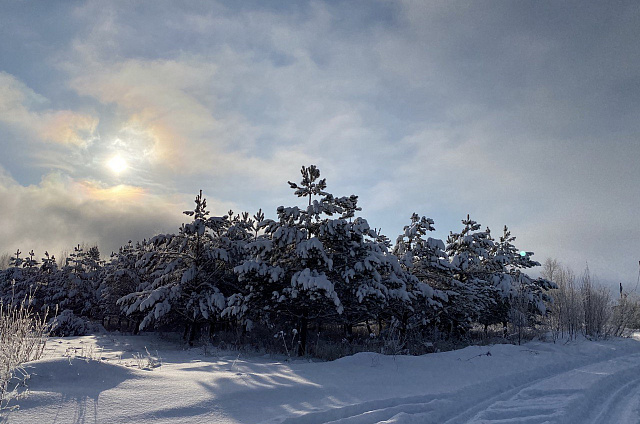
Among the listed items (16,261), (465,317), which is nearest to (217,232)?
(465,317)

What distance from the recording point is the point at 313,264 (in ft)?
36.1

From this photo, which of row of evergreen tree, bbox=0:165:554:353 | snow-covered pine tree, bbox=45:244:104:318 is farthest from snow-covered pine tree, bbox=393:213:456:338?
snow-covered pine tree, bbox=45:244:104:318

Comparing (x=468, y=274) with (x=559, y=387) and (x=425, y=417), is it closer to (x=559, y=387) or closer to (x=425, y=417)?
(x=559, y=387)

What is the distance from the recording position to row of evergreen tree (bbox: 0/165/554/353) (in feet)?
35.5

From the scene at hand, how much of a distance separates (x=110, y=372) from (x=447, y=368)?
712 centimetres

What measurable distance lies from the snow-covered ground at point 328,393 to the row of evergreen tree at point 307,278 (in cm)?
276

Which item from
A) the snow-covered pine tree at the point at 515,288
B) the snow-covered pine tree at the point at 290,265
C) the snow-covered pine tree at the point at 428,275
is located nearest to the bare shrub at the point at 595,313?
the snow-covered pine tree at the point at 515,288

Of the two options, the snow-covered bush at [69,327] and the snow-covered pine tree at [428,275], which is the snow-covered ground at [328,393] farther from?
the snow-covered bush at [69,327]

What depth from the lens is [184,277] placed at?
42.2 ft

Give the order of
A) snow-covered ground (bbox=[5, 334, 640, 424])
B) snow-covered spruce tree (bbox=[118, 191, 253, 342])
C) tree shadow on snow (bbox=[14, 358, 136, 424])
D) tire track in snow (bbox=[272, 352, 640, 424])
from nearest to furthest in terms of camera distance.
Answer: tree shadow on snow (bbox=[14, 358, 136, 424]) → snow-covered ground (bbox=[5, 334, 640, 424]) → tire track in snow (bbox=[272, 352, 640, 424]) → snow-covered spruce tree (bbox=[118, 191, 253, 342])

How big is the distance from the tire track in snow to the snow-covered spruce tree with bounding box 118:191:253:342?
26.6 ft

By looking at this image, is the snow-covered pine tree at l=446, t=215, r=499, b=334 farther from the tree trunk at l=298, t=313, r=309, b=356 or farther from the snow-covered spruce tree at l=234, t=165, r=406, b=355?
the tree trunk at l=298, t=313, r=309, b=356

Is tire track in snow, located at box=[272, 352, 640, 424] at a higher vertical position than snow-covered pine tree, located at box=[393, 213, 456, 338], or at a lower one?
lower

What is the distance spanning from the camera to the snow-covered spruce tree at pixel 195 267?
504 inches
